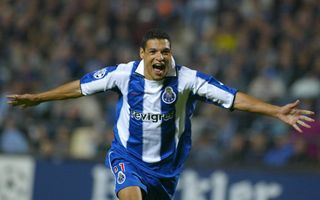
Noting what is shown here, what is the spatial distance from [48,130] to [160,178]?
5.07 meters

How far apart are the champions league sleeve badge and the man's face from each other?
0.41 ft

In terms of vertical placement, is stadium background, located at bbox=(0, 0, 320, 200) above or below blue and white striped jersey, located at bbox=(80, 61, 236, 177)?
above

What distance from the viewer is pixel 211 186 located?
37.8 feet

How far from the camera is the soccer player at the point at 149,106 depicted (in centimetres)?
753

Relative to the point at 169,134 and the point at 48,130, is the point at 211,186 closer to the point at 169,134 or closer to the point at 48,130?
the point at 48,130

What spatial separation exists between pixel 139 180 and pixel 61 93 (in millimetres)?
998

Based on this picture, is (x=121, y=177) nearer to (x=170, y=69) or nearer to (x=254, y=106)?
(x=170, y=69)

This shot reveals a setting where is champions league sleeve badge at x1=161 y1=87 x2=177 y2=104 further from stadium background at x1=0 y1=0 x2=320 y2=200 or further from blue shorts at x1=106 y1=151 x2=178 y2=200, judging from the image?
stadium background at x1=0 y1=0 x2=320 y2=200

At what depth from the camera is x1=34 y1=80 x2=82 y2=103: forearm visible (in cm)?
768

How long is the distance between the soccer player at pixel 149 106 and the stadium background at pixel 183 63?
3803 mm

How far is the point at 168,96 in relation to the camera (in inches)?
300

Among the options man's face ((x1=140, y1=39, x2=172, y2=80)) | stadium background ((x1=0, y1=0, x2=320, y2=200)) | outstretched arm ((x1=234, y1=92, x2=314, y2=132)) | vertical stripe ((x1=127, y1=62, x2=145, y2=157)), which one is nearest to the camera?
outstretched arm ((x1=234, y1=92, x2=314, y2=132))

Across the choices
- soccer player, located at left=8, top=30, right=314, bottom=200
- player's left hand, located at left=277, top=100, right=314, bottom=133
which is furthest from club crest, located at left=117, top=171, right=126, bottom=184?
player's left hand, located at left=277, top=100, right=314, bottom=133

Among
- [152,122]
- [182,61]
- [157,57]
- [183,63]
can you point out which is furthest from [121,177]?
[182,61]
